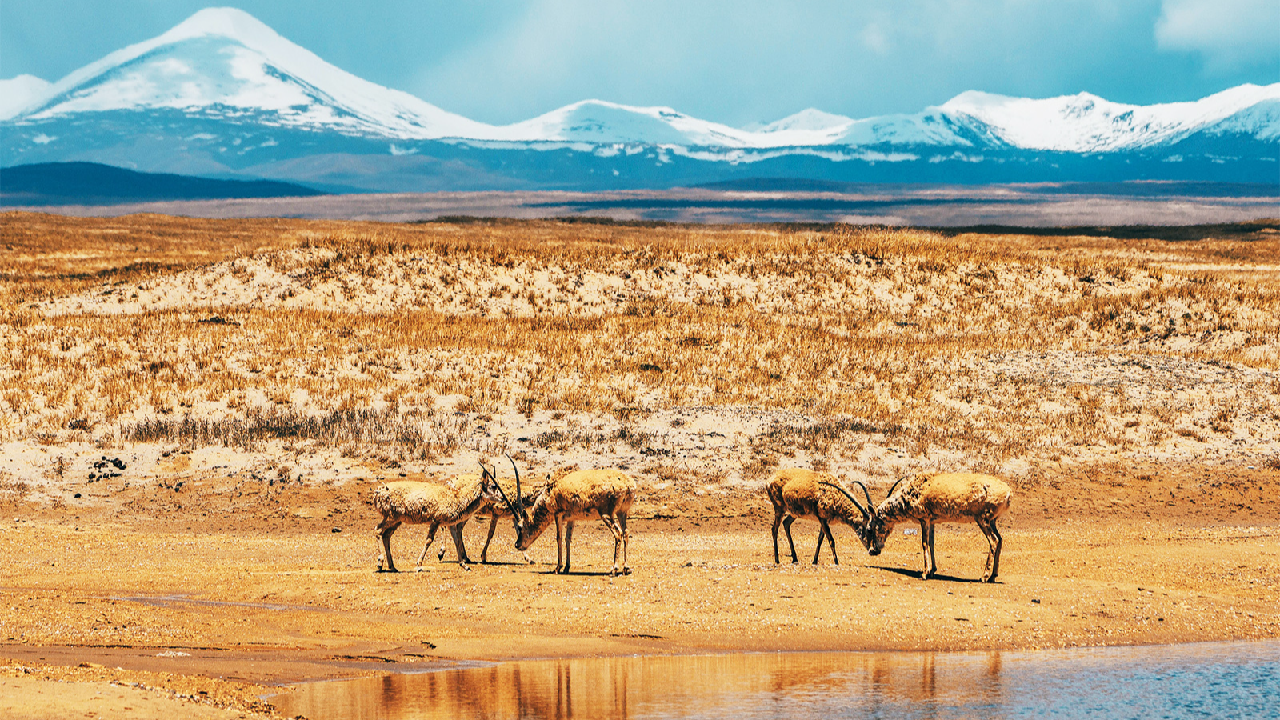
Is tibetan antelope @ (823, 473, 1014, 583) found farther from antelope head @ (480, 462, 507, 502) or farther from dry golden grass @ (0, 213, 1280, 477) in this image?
dry golden grass @ (0, 213, 1280, 477)

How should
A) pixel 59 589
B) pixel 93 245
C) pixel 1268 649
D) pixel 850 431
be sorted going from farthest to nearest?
pixel 93 245
pixel 850 431
pixel 59 589
pixel 1268 649

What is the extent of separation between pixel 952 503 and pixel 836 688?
533 centimetres

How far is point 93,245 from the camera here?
8612cm

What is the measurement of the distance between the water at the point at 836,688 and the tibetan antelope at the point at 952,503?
10.1 ft

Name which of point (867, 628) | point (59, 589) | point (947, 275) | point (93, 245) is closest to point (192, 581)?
point (59, 589)

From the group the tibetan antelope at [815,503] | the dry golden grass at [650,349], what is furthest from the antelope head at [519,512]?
the dry golden grass at [650,349]

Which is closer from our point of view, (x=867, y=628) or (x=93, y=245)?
(x=867, y=628)

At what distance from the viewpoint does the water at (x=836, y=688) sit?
38.5ft

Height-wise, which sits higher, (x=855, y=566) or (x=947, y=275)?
(x=947, y=275)

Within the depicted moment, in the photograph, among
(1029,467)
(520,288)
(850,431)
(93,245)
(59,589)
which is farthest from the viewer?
(93,245)

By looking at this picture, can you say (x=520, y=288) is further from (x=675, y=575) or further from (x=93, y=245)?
(x=93, y=245)

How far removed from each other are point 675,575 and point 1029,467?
1298cm

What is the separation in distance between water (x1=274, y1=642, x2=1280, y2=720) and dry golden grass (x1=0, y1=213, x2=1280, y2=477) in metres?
12.9

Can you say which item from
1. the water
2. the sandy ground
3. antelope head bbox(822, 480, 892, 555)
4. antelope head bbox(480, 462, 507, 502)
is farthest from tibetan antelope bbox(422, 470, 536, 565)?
the water
